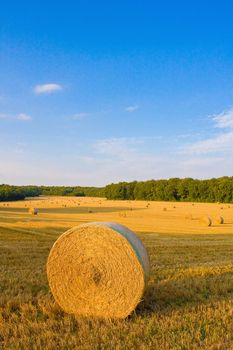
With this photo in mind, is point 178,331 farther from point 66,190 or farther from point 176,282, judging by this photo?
point 66,190

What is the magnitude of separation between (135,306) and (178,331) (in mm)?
996

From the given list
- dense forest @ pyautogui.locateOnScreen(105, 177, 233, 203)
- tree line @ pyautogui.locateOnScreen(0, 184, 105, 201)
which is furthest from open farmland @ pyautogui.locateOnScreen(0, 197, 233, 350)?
tree line @ pyautogui.locateOnScreen(0, 184, 105, 201)

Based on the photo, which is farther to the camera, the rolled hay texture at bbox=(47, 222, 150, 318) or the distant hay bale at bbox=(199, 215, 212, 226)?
the distant hay bale at bbox=(199, 215, 212, 226)

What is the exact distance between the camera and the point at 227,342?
5.37m

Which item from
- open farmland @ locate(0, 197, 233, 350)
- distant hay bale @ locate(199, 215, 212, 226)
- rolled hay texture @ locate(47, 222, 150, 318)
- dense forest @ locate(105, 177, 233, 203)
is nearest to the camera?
open farmland @ locate(0, 197, 233, 350)

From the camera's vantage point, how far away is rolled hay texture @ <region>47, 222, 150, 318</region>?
6676 millimetres

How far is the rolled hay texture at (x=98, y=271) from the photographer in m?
6.68

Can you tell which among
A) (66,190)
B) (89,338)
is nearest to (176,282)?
(89,338)

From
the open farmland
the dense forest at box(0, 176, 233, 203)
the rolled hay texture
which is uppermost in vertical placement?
the dense forest at box(0, 176, 233, 203)

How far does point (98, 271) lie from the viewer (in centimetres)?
697

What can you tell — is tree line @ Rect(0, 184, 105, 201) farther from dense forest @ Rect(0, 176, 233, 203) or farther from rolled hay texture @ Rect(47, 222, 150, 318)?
rolled hay texture @ Rect(47, 222, 150, 318)

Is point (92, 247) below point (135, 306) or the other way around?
the other way around

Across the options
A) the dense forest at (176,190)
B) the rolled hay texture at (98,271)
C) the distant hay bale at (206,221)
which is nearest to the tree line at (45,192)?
the dense forest at (176,190)

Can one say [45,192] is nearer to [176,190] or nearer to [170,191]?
[170,191]
